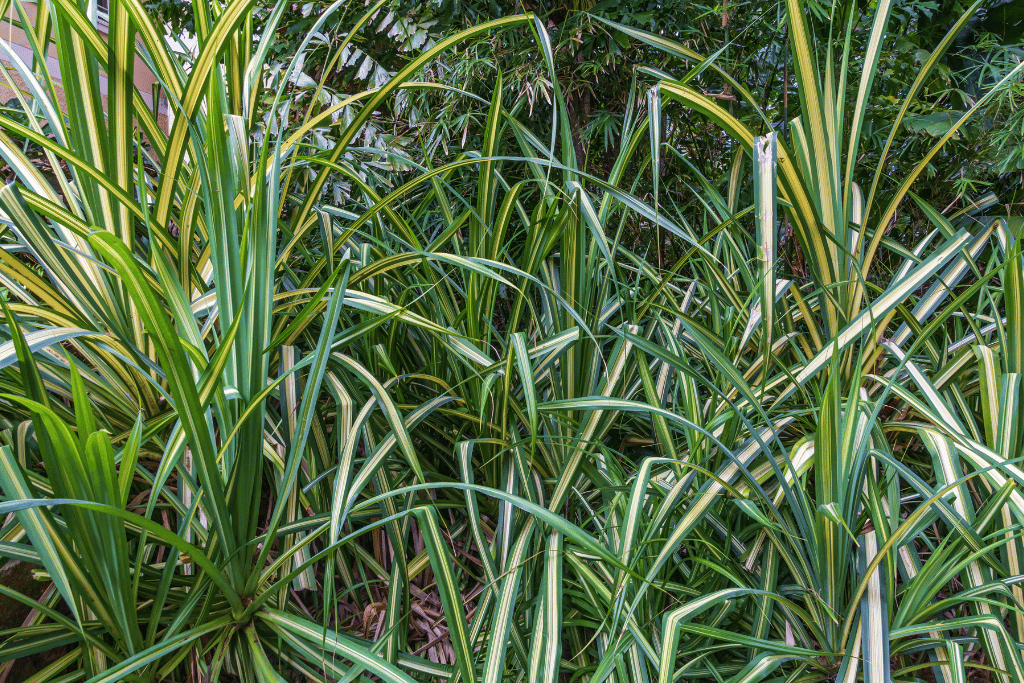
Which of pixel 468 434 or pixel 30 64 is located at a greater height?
pixel 30 64

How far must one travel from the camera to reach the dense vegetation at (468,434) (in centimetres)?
58

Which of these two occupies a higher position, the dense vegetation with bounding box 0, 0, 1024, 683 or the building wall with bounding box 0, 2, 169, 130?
the building wall with bounding box 0, 2, 169, 130

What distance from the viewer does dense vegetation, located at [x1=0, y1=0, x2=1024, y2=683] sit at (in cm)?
58

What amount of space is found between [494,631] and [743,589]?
231 mm

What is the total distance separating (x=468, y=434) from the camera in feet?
2.84

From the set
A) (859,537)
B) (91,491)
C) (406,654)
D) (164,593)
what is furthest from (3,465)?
(859,537)

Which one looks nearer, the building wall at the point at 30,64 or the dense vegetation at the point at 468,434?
the dense vegetation at the point at 468,434

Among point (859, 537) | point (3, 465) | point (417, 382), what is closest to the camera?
point (3, 465)

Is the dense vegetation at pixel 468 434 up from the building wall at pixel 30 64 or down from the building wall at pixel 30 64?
down

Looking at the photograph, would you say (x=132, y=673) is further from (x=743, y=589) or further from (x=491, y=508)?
(x=743, y=589)

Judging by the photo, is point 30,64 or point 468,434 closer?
point 468,434

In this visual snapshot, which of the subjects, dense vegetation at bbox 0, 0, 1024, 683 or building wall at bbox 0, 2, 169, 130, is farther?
building wall at bbox 0, 2, 169, 130

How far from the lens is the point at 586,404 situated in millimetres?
679

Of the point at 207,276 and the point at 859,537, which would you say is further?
the point at 207,276
